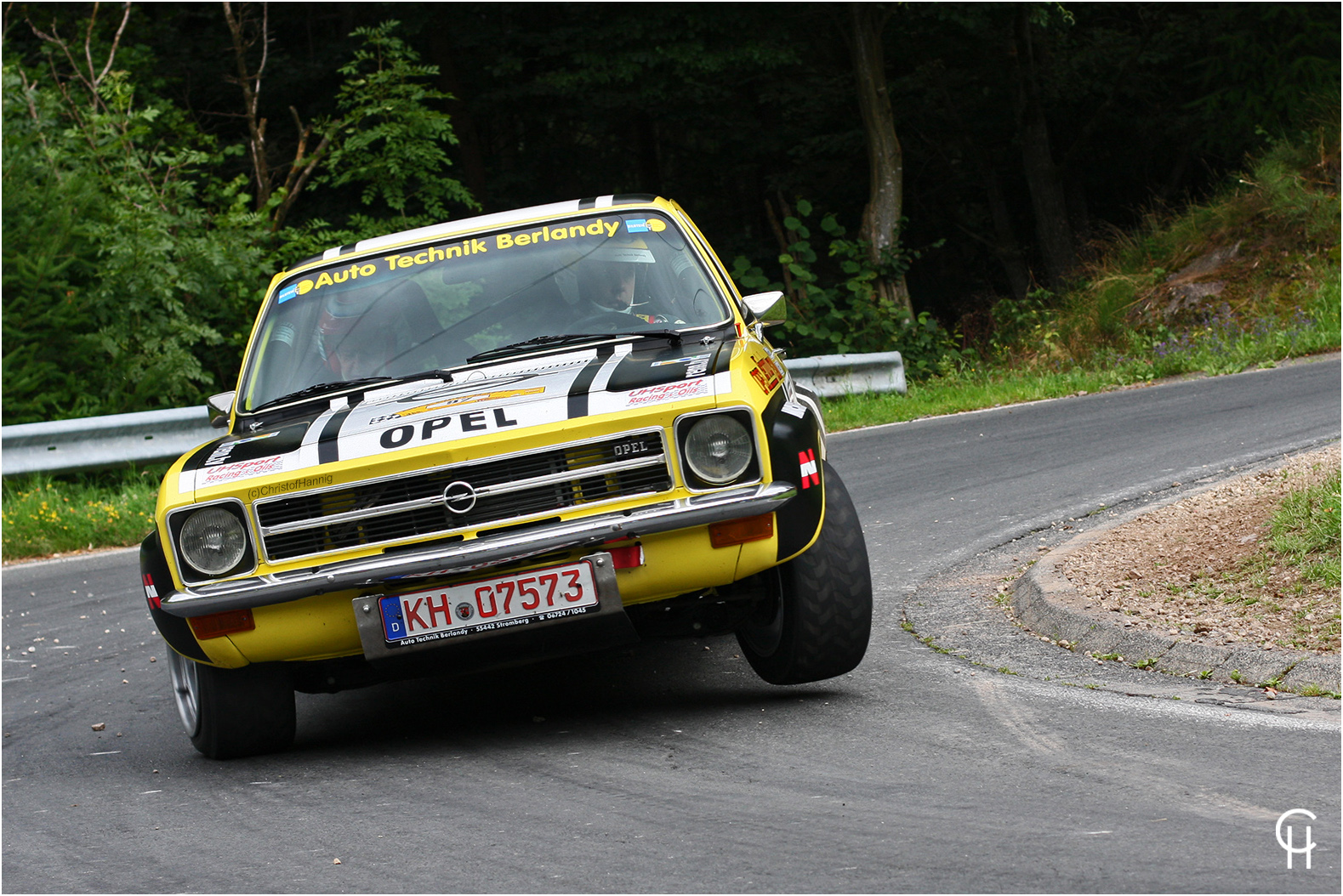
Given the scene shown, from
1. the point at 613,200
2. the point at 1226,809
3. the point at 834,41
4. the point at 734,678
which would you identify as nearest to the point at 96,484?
the point at 613,200

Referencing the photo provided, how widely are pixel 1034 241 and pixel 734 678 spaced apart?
21880 millimetres

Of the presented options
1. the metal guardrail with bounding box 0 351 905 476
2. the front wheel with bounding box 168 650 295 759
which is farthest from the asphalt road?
the metal guardrail with bounding box 0 351 905 476

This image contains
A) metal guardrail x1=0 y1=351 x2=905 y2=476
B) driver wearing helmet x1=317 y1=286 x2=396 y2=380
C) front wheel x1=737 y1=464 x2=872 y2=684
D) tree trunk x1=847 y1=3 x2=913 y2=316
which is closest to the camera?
front wheel x1=737 y1=464 x2=872 y2=684

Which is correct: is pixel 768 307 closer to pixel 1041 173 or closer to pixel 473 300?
pixel 473 300

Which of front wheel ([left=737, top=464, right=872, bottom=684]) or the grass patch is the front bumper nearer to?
front wheel ([left=737, top=464, right=872, bottom=684])

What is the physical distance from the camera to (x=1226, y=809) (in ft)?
11.0

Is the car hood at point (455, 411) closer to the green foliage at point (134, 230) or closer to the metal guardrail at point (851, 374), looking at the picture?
the metal guardrail at point (851, 374)

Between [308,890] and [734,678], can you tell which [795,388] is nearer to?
[734,678]

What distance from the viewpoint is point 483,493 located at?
4.28 metres

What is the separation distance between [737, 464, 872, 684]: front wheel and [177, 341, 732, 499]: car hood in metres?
0.71

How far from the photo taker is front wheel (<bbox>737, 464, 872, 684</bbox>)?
15.0ft

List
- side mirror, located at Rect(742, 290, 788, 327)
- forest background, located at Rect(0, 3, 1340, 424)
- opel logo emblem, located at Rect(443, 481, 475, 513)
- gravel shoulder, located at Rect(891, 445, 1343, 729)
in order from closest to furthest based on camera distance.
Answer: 1. opel logo emblem, located at Rect(443, 481, 475, 513)
2. gravel shoulder, located at Rect(891, 445, 1343, 729)
3. side mirror, located at Rect(742, 290, 788, 327)
4. forest background, located at Rect(0, 3, 1340, 424)

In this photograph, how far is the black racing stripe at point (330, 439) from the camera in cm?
432

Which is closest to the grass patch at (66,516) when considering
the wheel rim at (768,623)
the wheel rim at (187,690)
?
the wheel rim at (187,690)
